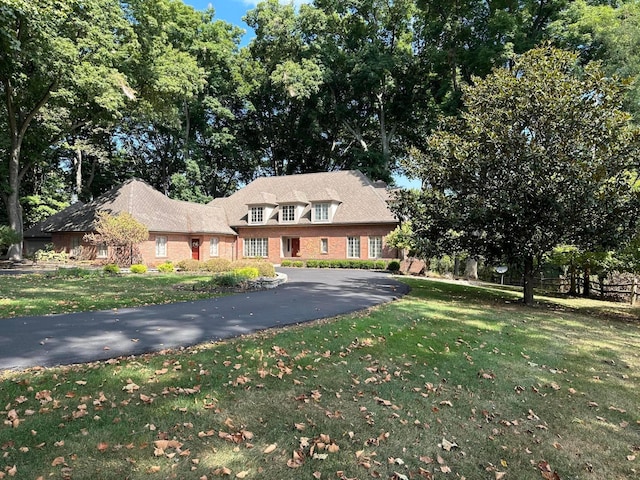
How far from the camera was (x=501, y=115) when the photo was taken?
13.2 meters

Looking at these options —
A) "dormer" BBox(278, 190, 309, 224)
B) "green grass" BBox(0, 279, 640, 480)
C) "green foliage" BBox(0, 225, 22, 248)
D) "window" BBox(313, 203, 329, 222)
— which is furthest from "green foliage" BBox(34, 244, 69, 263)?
"green grass" BBox(0, 279, 640, 480)

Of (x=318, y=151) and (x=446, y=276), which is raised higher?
(x=318, y=151)

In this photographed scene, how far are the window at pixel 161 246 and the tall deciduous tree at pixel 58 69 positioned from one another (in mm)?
8606

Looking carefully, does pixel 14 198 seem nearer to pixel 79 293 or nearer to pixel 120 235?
pixel 120 235

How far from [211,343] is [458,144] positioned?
10.9 m

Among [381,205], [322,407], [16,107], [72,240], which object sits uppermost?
[16,107]

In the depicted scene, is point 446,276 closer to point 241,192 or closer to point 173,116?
point 241,192

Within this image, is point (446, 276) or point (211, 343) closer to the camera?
point (211, 343)

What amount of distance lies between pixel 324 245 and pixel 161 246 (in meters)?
12.2

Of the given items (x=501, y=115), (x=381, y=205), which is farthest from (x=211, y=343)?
(x=381, y=205)

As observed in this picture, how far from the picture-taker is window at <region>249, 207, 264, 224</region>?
3309 centimetres

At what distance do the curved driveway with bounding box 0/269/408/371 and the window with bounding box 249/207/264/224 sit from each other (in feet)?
68.8

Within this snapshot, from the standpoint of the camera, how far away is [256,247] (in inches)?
1323

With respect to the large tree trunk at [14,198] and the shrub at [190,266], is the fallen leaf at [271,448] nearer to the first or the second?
the shrub at [190,266]
